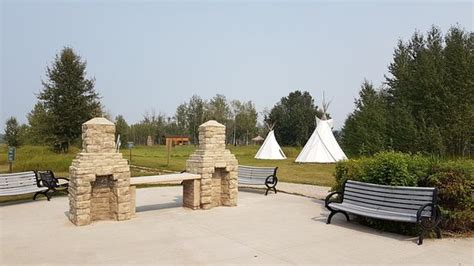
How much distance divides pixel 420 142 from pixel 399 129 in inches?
59.2

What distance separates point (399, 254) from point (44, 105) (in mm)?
28948

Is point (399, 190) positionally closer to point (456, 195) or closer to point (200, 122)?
point (456, 195)

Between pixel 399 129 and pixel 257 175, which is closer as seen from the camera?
pixel 257 175

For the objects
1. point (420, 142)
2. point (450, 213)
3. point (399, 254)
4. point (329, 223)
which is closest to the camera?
point (399, 254)

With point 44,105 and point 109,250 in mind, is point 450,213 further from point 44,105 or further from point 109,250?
point 44,105

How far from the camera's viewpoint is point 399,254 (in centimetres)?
546

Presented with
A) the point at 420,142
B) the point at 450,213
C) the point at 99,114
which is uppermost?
the point at 99,114

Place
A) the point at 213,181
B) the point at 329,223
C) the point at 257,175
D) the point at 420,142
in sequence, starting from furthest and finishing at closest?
the point at 420,142
the point at 257,175
the point at 213,181
the point at 329,223

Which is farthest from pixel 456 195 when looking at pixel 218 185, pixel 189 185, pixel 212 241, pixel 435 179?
pixel 189 185

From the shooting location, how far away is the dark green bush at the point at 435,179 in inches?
257

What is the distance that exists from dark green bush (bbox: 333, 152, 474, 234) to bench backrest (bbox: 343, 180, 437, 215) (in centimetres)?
31

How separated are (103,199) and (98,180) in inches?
16.5

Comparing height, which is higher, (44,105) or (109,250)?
(44,105)

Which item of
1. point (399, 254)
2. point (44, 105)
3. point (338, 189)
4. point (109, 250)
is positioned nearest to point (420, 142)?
point (338, 189)
